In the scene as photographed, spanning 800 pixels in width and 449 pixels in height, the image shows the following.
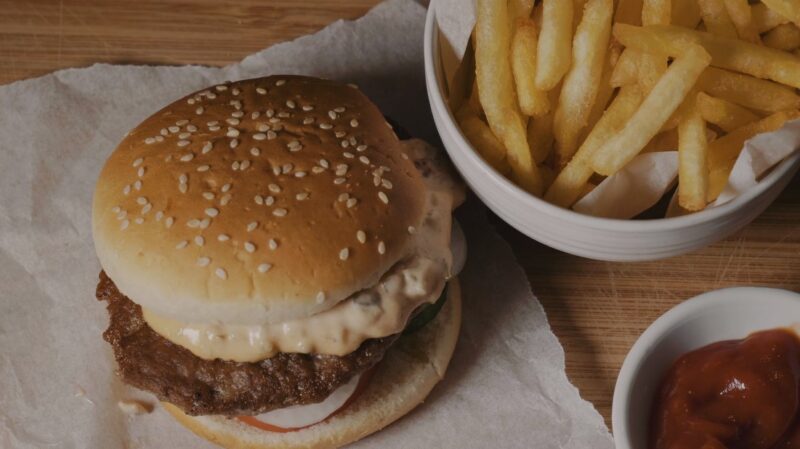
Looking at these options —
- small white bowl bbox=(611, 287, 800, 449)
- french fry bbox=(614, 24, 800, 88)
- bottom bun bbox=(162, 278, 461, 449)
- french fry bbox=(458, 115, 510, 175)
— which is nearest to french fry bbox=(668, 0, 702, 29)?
french fry bbox=(614, 24, 800, 88)

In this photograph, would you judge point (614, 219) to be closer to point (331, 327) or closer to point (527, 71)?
point (527, 71)

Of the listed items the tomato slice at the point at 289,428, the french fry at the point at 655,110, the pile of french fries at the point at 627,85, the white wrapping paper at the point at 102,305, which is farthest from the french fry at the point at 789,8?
the tomato slice at the point at 289,428

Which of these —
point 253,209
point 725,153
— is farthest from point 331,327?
point 725,153

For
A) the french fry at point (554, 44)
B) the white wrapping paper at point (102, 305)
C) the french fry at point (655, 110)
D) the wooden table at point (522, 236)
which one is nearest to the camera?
the french fry at point (655, 110)

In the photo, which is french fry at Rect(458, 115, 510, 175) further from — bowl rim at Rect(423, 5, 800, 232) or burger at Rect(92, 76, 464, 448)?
burger at Rect(92, 76, 464, 448)

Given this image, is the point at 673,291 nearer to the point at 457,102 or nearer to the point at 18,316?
the point at 457,102

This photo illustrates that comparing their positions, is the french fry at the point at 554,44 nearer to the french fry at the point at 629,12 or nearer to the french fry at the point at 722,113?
the french fry at the point at 629,12
